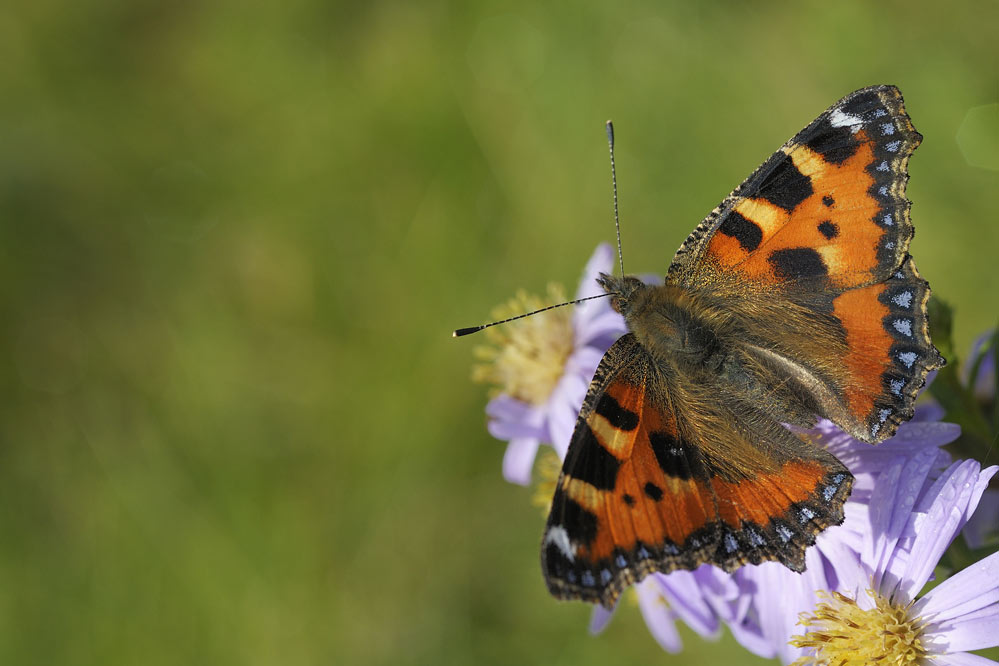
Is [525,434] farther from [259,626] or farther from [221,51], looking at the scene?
[221,51]

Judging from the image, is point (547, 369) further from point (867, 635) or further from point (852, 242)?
point (867, 635)

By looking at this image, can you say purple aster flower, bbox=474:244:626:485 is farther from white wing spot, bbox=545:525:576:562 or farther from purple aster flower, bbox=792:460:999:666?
purple aster flower, bbox=792:460:999:666

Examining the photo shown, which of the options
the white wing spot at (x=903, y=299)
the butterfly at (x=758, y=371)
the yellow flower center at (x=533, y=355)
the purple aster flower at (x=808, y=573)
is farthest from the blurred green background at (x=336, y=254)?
the white wing spot at (x=903, y=299)

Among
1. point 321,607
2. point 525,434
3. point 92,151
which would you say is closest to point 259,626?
point 321,607

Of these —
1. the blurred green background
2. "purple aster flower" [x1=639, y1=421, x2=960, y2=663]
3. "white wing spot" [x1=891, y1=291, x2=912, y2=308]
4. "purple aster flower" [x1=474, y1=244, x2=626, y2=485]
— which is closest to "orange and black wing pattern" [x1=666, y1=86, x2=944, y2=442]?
"white wing spot" [x1=891, y1=291, x2=912, y2=308]

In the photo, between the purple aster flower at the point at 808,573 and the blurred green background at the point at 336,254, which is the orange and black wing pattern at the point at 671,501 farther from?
the blurred green background at the point at 336,254

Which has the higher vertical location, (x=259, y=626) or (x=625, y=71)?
(x=625, y=71)
